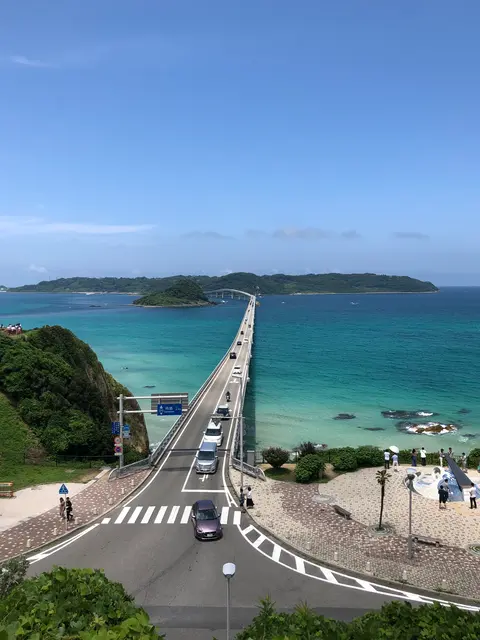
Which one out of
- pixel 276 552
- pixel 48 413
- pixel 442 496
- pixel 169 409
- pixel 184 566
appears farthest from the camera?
pixel 48 413

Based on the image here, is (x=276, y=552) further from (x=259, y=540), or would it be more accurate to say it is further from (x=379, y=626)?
(x=379, y=626)

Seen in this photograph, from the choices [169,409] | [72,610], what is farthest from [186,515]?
[72,610]

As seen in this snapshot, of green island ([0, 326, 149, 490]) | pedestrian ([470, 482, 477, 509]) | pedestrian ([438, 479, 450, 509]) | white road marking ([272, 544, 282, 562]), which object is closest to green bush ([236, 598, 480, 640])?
white road marking ([272, 544, 282, 562])

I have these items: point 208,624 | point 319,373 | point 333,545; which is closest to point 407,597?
point 333,545

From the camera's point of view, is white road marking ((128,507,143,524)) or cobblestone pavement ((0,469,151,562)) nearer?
cobblestone pavement ((0,469,151,562))

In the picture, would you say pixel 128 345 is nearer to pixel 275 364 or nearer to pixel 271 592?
pixel 275 364

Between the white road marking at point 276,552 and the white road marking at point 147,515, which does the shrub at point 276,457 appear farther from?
the white road marking at point 276,552

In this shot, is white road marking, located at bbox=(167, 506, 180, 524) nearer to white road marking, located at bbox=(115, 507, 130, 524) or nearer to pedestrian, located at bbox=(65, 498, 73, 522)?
white road marking, located at bbox=(115, 507, 130, 524)
